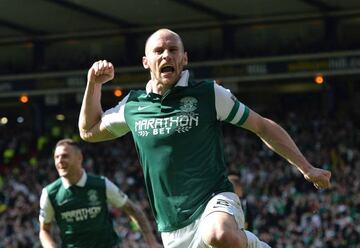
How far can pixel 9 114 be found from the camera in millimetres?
32250

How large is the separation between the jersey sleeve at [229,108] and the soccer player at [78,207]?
9.92 ft

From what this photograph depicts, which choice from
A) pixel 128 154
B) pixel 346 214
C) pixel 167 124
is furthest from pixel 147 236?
pixel 128 154

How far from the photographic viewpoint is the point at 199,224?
20.1 ft

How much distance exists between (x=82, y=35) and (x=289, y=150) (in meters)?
24.5

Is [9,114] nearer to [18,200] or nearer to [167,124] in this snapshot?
[18,200]

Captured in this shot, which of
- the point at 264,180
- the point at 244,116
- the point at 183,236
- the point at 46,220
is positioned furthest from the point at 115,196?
the point at 264,180

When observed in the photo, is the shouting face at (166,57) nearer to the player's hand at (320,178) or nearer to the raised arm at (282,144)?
the raised arm at (282,144)

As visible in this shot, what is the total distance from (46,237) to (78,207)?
44cm

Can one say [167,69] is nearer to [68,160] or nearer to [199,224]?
[199,224]

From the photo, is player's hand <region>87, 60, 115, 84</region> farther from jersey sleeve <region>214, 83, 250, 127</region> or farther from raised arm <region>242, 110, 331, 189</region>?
raised arm <region>242, 110, 331, 189</region>

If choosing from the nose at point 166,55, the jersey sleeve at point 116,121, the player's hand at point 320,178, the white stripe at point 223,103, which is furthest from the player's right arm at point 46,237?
the player's hand at point 320,178

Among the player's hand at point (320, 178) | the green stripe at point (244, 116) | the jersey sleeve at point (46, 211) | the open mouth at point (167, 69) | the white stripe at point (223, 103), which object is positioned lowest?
the jersey sleeve at point (46, 211)

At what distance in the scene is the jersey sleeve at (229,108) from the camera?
243 inches

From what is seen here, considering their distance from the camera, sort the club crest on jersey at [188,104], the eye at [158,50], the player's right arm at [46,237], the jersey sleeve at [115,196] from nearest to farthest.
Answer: the eye at [158,50], the club crest on jersey at [188,104], the player's right arm at [46,237], the jersey sleeve at [115,196]
